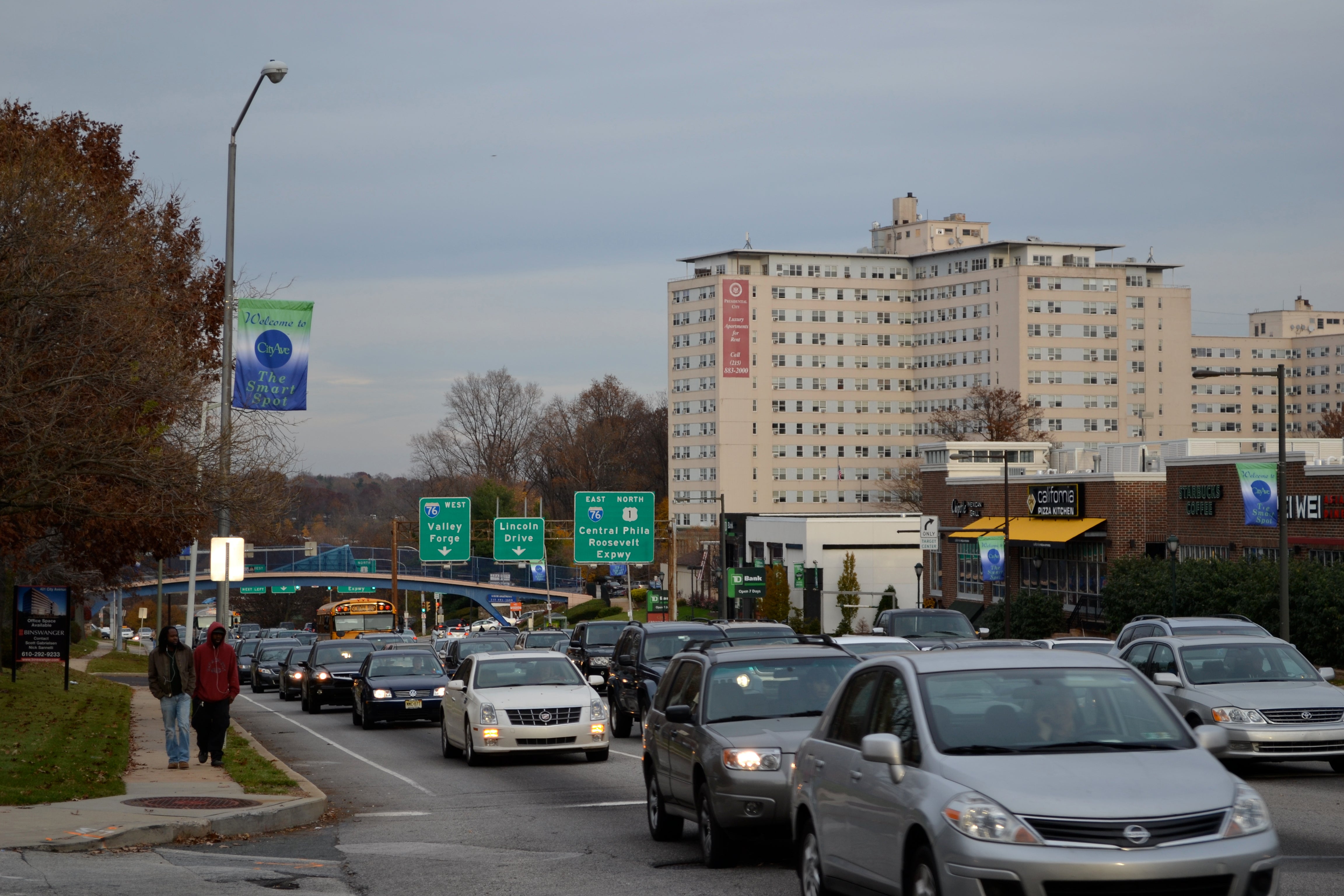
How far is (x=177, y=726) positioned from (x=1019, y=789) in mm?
14504

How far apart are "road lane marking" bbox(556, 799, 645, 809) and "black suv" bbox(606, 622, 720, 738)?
6.89m

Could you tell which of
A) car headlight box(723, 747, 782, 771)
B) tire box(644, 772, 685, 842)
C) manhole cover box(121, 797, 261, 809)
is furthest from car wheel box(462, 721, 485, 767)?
car headlight box(723, 747, 782, 771)

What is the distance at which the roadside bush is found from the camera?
61.8m

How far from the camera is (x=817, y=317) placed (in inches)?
5640

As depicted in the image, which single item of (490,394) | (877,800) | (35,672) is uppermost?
(490,394)

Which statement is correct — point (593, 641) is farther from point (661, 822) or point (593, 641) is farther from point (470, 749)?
point (661, 822)

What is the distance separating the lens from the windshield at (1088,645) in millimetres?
25859

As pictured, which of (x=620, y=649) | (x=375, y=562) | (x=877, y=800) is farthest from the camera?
(x=375, y=562)

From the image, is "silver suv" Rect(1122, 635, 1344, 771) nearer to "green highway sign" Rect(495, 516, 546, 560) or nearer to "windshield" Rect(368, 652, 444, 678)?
"windshield" Rect(368, 652, 444, 678)

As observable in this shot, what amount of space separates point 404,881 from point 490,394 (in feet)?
425

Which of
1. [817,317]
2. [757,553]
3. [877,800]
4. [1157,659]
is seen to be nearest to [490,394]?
[817,317]

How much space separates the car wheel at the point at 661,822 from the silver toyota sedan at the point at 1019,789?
3965 millimetres

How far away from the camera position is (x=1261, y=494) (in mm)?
49156

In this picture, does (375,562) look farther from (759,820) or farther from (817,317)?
(759,820)
